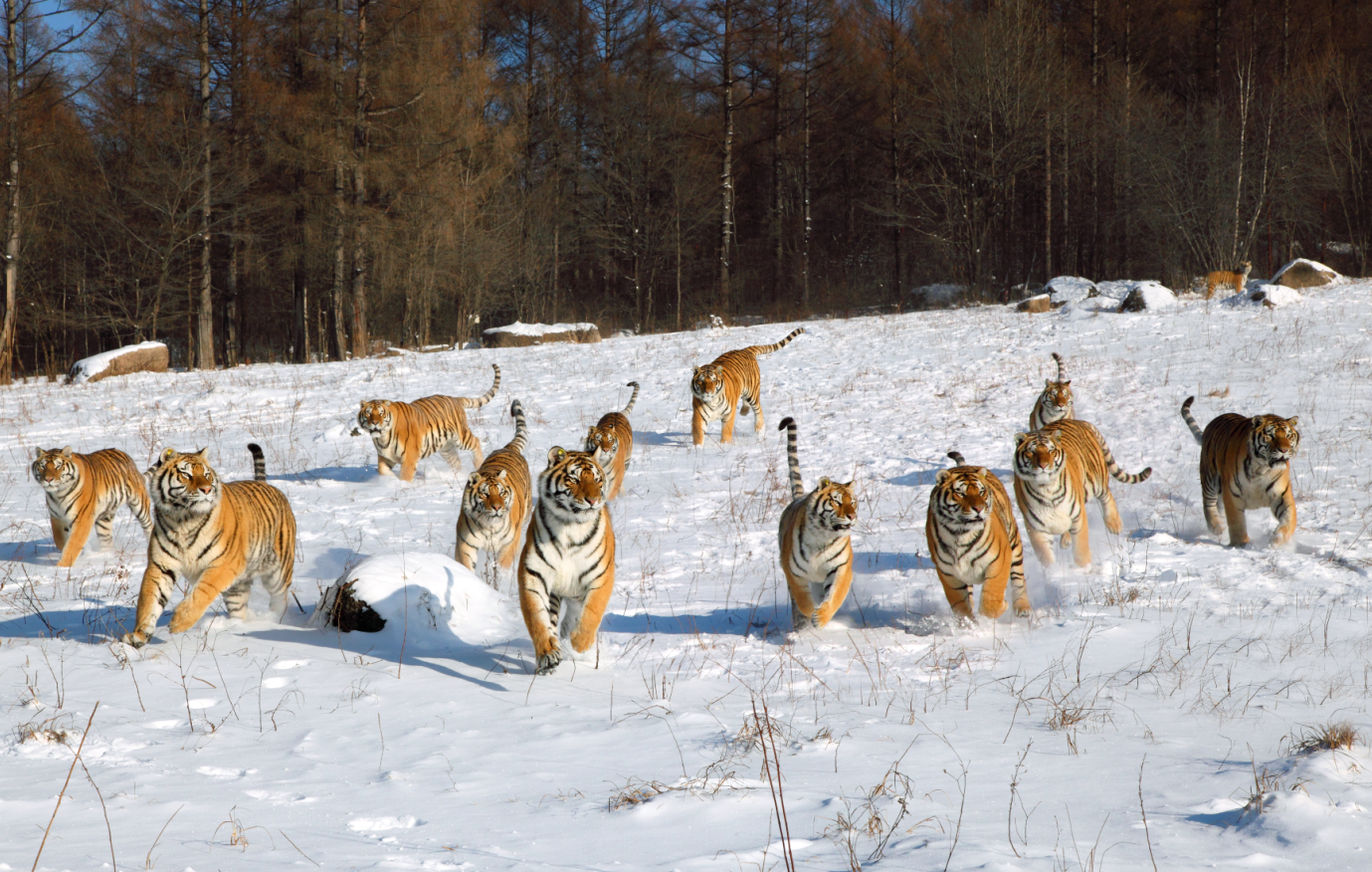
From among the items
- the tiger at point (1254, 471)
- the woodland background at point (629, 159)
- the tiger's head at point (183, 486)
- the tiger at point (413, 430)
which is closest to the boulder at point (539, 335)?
the woodland background at point (629, 159)

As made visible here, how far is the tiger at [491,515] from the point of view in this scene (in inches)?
249

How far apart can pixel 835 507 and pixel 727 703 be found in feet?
4.16

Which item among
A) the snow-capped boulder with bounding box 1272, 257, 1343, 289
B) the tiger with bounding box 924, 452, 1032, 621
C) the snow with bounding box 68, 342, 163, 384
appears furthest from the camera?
the snow-capped boulder with bounding box 1272, 257, 1343, 289

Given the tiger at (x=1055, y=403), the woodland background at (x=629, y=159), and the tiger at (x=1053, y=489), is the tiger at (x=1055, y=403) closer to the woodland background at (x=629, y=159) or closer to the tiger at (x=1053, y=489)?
the tiger at (x=1053, y=489)

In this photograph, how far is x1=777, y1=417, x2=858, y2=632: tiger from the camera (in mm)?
5133

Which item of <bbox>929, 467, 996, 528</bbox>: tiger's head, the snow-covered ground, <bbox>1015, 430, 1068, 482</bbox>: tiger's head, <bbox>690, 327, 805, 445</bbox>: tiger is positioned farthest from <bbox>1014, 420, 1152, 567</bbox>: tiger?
<bbox>690, 327, 805, 445</bbox>: tiger

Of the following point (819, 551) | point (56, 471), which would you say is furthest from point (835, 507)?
point (56, 471)

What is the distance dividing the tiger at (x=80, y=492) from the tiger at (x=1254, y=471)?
335 inches

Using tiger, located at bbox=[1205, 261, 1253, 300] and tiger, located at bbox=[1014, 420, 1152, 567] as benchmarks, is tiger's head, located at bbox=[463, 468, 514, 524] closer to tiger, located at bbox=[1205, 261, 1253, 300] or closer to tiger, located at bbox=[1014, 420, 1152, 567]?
tiger, located at bbox=[1014, 420, 1152, 567]

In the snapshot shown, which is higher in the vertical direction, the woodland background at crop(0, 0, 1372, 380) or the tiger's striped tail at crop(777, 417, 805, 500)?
the woodland background at crop(0, 0, 1372, 380)

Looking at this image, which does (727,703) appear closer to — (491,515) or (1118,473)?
(491,515)

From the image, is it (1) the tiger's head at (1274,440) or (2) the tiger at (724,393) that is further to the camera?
(2) the tiger at (724,393)

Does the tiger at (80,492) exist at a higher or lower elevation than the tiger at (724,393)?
lower

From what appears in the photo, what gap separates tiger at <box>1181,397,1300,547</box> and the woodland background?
58.9 ft
